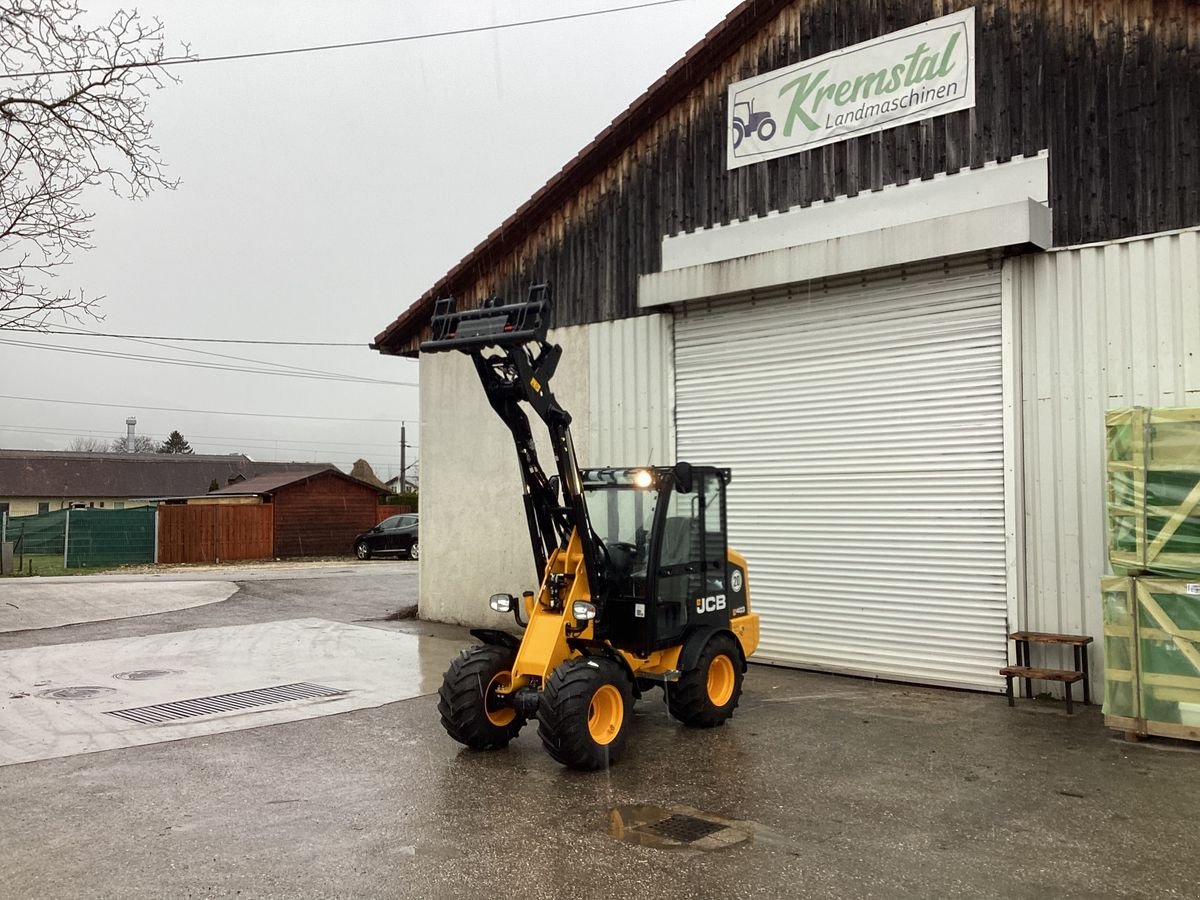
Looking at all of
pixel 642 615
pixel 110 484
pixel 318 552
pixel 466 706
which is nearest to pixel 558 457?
pixel 642 615

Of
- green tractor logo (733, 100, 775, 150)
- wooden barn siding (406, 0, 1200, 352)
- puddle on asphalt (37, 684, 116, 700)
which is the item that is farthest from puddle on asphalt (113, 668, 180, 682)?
green tractor logo (733, 100, 775, 150)

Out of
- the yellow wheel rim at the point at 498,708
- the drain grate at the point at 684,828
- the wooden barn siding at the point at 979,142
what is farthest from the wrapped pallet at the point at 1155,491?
the yellow wheel rim at the point at 498,708

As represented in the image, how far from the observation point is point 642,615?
24.4ft

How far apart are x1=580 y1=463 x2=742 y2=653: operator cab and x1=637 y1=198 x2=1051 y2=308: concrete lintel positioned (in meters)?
3.12

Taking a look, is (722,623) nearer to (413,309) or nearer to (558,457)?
(558,457)

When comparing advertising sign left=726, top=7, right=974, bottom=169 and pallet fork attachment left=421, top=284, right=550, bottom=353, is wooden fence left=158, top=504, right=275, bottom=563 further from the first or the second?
pallet fork attachment left=421, top=284, right=550, bottom=353

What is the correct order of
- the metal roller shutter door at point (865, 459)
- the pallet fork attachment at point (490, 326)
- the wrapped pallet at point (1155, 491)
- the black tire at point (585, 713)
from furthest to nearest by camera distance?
the metal roller shutter door at point (865, 459) → the wrapped pallet at point (1155, 491) → the pallet fork attachment at point (490, 326) → the black tire at point (585, 713)

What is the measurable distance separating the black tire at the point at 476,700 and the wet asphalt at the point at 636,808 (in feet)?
0.56

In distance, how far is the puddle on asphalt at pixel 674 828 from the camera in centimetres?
525

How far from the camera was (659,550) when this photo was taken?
7562 millimetres

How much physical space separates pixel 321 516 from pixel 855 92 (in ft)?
87.9

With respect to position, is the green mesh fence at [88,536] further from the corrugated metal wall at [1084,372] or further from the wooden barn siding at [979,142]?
the corrugated metal wall at [1084,372]

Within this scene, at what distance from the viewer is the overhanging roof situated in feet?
37.3

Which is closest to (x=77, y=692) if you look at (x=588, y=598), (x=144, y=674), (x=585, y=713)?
(x=144, y=674)
